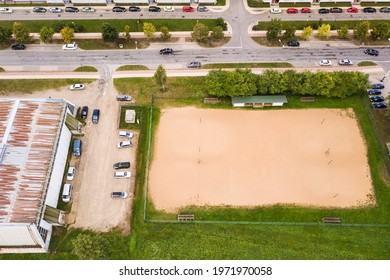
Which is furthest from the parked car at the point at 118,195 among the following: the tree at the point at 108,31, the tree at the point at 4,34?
the tree at the point at 4,34

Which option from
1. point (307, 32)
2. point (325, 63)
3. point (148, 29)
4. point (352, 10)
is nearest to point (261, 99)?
point (325, 63)

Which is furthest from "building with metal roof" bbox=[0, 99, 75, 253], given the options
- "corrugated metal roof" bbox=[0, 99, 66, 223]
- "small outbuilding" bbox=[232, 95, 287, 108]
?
"small outbuilding" bbox=[232, 95, 287, 108]

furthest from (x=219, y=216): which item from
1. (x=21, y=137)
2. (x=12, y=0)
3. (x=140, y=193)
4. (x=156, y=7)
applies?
(x=12, y=0)

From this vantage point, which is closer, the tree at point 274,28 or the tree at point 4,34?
the tree at point 4,34

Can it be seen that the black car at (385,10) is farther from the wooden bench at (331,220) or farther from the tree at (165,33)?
the wooden bench at (331,220)

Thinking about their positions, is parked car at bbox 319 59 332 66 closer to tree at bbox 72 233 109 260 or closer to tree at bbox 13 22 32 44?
tree at bbox 72 233 109 260

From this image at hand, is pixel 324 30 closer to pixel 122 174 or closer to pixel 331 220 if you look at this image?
pixel 331 220
